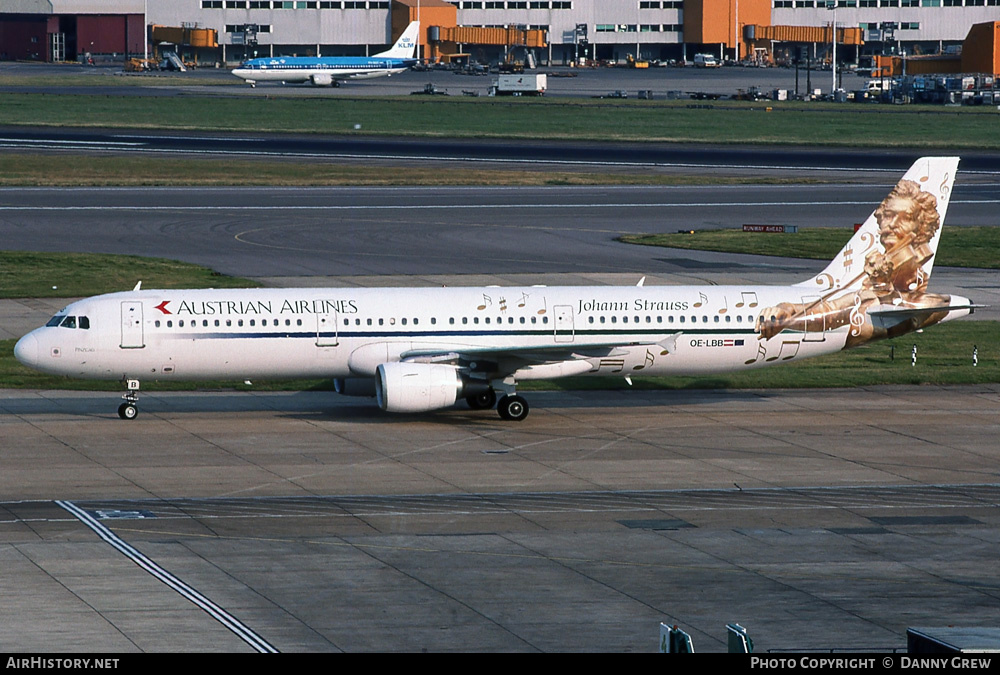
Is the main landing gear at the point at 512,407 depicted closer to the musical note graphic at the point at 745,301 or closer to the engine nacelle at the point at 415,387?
the engine nacelle at the point at 415,387

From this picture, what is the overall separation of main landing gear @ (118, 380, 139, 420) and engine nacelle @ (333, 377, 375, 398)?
5.74 meters

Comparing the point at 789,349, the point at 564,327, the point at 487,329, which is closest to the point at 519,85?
the point at 789,349

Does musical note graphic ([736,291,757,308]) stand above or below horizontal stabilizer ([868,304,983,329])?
above

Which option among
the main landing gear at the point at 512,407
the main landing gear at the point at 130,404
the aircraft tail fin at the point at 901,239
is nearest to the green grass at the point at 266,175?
the aircraft tail fin at the point at 901,239

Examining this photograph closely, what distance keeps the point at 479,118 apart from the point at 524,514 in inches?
4925

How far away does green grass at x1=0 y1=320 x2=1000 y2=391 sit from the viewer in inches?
1828

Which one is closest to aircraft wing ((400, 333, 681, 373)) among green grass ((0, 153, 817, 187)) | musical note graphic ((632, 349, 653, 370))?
musical note graphic ((632, 349, 653, 370))


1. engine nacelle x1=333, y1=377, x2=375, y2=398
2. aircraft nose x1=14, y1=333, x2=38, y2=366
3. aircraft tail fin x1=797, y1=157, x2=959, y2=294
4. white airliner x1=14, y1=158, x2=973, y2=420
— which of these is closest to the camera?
aircraft nose x1=14, y1=333, x2=38, y2=366

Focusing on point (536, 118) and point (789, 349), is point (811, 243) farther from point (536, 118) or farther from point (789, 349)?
point (536, 118)

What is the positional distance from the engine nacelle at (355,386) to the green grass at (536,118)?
9388cm

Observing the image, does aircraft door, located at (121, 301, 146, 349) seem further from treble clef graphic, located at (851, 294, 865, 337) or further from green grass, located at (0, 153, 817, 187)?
green grass, located at (0, 153, 817, 187)

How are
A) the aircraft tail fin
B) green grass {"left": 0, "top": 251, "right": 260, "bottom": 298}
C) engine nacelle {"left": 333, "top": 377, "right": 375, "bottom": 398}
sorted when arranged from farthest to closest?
green grass {"left": 0, "top": 251, "right": 260, "bottom": 298} < the aircraft tail fin < engine nacelle {"left": 333, "top": 377, "right": 375, "bottom": 398}

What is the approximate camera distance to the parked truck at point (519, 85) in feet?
627
